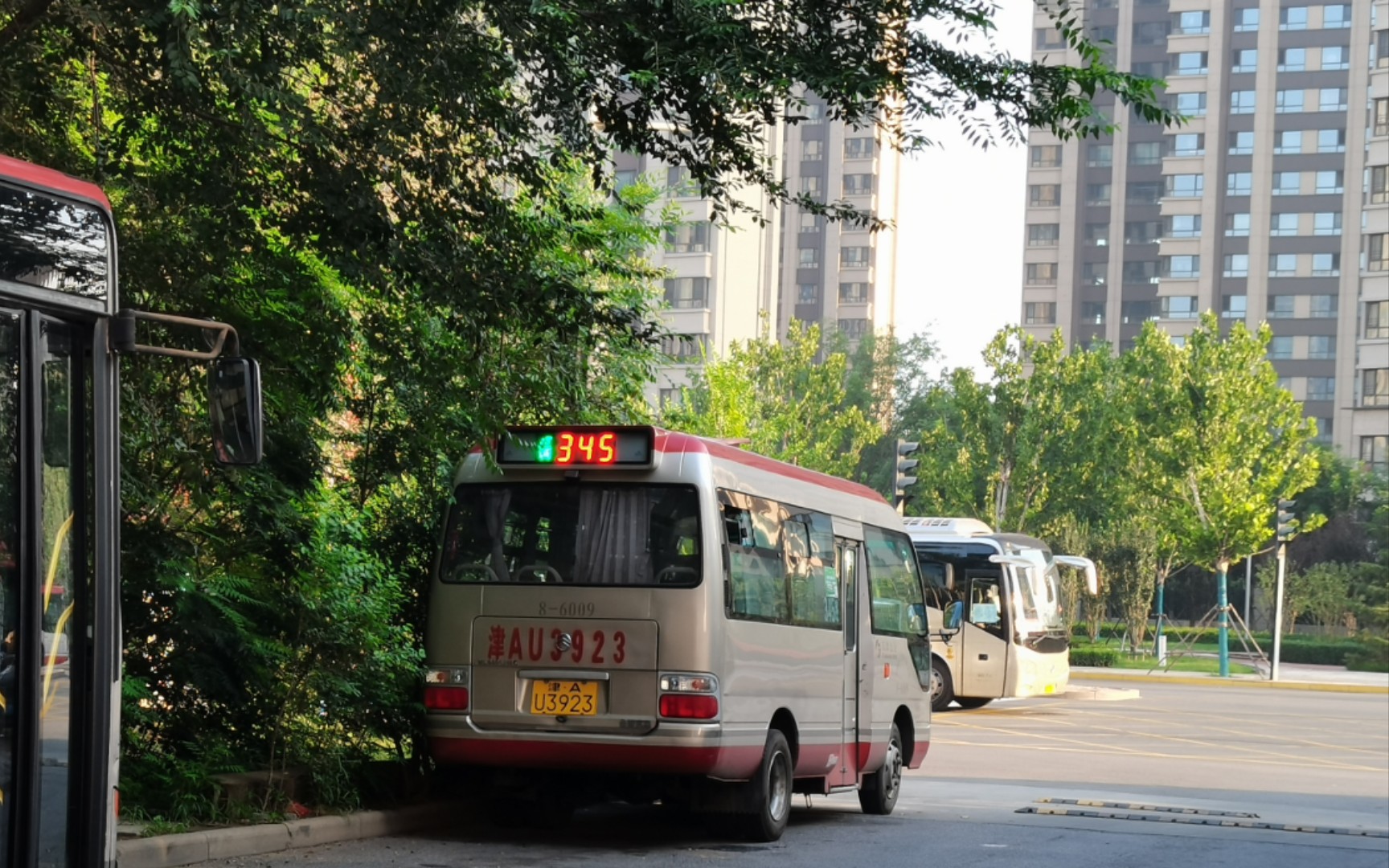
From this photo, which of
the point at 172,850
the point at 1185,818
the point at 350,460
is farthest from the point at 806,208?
the point at 1185,818

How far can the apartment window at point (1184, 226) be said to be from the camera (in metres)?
124

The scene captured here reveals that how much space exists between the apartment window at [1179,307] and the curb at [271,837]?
116 metres

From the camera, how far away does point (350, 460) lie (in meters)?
13.2

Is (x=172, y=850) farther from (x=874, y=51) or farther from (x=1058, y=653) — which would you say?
(x=1058, y=653)

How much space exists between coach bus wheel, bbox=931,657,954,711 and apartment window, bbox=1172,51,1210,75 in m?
102

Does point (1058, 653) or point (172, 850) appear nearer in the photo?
point (172, 850)

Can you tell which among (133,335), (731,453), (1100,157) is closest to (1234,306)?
(1100,157)

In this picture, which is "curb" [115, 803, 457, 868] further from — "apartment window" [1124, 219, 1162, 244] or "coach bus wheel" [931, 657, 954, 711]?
"apartment window" [1124, 219, 1162, 244]

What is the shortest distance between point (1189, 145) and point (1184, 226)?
5.47 meters

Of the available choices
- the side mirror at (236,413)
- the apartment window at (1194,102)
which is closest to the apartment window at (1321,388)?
the apartment window at (1194,102)

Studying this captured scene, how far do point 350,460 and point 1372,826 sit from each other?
922 centimetres

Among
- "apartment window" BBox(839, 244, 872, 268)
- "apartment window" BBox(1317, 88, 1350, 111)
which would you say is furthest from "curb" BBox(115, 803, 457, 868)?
"apartment window" BBox(839, 244, 872, 268)

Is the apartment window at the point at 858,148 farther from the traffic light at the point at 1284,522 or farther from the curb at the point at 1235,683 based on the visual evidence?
the traffic light at the point at 1284,522

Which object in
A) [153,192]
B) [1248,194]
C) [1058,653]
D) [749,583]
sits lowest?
[1058,653]
